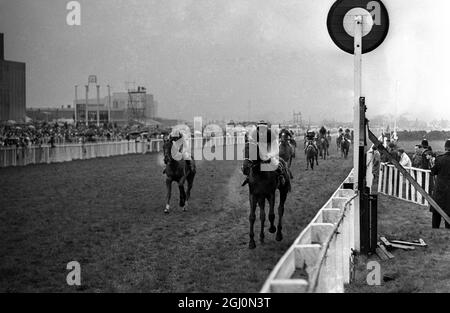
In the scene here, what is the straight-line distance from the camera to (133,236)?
8.26 m

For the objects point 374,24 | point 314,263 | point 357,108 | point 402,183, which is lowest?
point 402,183

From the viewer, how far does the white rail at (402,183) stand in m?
12.7

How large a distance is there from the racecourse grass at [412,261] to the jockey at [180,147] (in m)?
4.34

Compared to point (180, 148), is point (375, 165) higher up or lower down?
lower down

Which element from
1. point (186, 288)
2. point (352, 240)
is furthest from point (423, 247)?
point (186, 288)

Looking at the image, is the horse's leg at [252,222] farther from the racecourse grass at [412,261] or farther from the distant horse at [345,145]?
the distant horse at [345,145]

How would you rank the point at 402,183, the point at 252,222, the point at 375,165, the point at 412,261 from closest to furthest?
the point at 412,261, the point at 252,222, the point at 402,183, the point at 375,165

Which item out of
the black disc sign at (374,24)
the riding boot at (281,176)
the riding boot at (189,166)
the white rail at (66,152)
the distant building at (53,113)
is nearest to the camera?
the black disc sign at (374,24)

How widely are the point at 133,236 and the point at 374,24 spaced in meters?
4.76

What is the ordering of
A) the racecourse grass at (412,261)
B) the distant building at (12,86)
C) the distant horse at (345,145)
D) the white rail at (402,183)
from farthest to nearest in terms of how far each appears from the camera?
1. the distant horse at (345,145)
2. the distant building at (12,86)
3. the white rail at (402,183)
4. the racecourse grass at (412,261)

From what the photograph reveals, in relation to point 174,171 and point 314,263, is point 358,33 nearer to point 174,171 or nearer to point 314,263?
point 314,263

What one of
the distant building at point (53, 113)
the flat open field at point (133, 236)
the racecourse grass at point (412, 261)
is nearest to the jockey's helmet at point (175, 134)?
the flat open field at point (133, 236)

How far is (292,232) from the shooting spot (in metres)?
8.40

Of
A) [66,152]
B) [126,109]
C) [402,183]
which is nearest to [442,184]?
[402,183]
